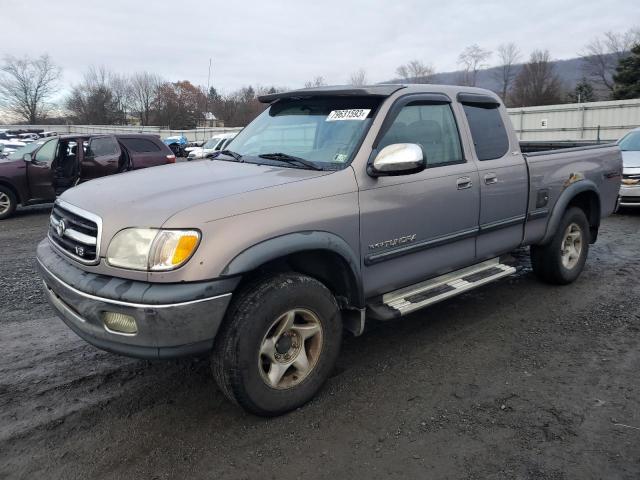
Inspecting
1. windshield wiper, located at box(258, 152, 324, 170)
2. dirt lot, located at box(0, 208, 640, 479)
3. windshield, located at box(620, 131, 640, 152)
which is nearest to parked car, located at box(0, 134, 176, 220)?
dirt lot, located at box(0, 208, 640, 479)

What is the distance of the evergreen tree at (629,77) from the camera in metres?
39.7

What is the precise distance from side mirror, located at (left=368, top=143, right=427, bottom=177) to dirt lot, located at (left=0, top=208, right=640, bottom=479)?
1.42 meters

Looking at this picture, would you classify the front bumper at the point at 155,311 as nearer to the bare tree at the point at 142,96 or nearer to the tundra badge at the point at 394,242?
the tundra badge at the point at 394,242

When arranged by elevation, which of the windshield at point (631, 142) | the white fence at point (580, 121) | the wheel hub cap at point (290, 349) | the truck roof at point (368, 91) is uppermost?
the white fence at point (580, 121)

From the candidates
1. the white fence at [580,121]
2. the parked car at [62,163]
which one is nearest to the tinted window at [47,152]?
the parked car at [62,163]

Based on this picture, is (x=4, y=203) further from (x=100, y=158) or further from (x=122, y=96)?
(x=122, y=96)

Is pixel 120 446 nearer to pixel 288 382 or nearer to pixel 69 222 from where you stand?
pixel 288 382

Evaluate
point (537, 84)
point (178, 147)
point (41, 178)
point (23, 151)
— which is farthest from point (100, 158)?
point (537, 84)

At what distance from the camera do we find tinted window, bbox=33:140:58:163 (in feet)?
37.2

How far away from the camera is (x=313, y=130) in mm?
3803

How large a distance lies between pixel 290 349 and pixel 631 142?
32.7 feet

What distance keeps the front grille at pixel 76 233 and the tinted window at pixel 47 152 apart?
9.06m

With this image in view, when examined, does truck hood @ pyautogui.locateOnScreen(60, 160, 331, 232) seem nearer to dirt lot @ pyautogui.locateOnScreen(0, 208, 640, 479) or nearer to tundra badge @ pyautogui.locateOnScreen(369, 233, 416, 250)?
tundra badge @ pyautogui.locateOnScreen(369, 233, 416, 250)

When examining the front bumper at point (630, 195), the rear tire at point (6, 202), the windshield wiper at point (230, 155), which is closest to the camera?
Result: the windshield wiper at point (230, 155)
